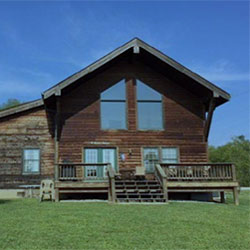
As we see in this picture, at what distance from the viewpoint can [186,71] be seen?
50.4ft

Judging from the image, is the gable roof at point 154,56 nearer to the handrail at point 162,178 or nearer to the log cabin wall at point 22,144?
the log cabin wall at point 22,144

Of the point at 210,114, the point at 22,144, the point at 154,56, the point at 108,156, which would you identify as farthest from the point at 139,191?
the point at 154,56

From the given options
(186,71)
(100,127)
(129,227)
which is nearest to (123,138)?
(100,127)

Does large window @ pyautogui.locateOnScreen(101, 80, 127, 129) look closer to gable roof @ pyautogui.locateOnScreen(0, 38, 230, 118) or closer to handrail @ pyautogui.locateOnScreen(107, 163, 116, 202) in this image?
gable roof @ pyautogui.locateOnScreen(0, 38, 230, 118)

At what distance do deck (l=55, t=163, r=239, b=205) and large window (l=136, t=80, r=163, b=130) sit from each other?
2.50 m

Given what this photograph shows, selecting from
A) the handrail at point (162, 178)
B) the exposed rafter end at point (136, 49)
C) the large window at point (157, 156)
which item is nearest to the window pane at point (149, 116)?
the large window at point (157, 156)

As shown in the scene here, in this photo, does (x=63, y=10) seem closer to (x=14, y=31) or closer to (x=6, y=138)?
(x=14, y=31)

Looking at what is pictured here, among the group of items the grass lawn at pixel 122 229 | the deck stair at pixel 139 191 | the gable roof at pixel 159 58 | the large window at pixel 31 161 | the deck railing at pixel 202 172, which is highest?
the gable roof at pixel 159 58

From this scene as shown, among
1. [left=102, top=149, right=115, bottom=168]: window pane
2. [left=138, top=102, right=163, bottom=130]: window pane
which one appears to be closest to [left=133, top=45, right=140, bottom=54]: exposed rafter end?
[left=138, top=102, right=163, bottom=130]: window pane

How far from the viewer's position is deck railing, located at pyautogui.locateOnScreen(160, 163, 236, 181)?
1334 centimetres

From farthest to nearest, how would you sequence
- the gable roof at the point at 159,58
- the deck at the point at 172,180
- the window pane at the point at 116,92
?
the window pane at the point at 116,92 < the gable roof at the point at 159,58 < the deck at the point at 172,180

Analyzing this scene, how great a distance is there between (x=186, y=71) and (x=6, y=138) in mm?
8689

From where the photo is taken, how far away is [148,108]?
15.9 m

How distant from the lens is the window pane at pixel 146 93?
16062 millimetres
